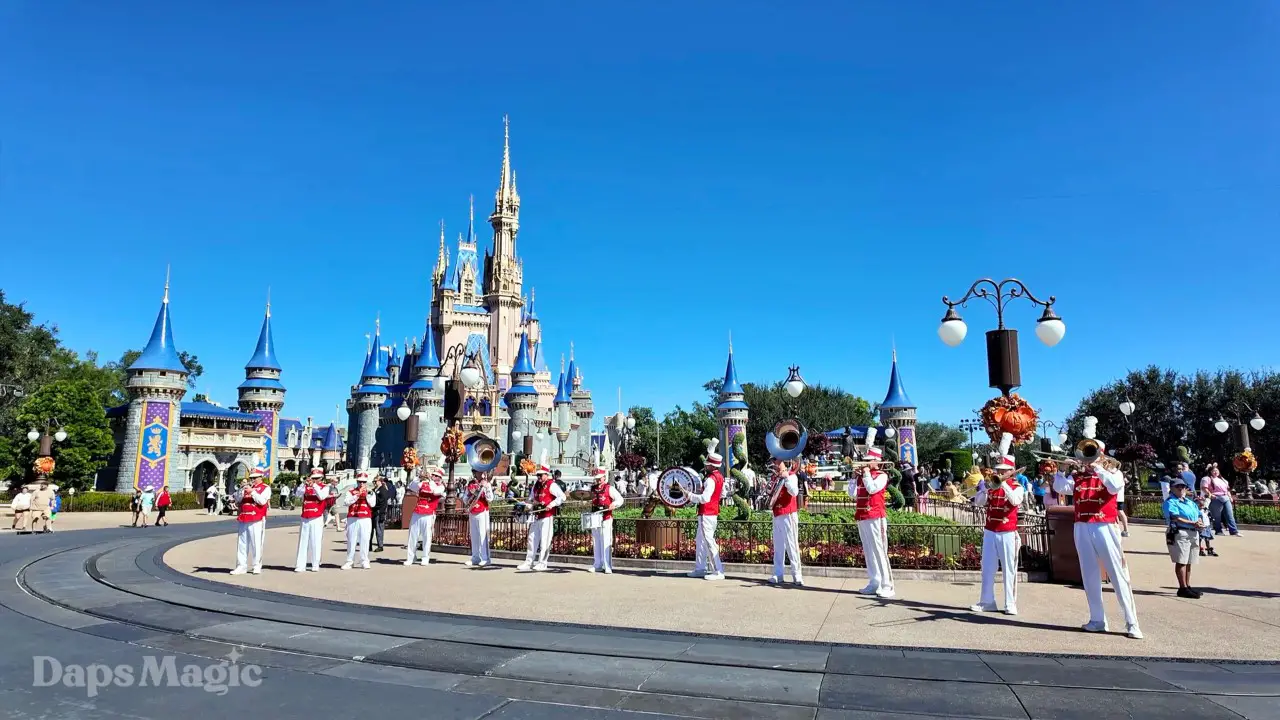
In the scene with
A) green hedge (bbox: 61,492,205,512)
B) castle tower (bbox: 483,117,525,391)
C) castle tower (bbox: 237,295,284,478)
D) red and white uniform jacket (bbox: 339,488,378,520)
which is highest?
castle tower (bbox: 483,117,525,391)

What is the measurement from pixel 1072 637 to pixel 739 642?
3.38 m

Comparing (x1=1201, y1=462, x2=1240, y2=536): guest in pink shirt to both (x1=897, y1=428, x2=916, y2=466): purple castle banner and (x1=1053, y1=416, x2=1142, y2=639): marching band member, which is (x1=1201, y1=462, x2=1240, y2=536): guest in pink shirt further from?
(x1=897, y1=428, x2=916, y2=466): purple castle banner

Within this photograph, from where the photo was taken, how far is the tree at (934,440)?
68.7 m

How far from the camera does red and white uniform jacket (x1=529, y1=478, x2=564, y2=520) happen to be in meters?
12.6

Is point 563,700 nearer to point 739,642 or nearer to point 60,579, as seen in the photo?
point 739,642

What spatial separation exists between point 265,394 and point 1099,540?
5404 centimetres

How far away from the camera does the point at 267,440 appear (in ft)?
163

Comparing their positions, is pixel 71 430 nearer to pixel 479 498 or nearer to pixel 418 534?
pixel 418 534

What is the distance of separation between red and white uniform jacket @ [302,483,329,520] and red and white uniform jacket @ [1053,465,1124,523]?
11.7m

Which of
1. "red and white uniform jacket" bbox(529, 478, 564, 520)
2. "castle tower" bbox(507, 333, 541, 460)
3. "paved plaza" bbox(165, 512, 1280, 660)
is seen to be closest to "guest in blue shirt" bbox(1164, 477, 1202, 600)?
"paved plaza" bbox(165, 512, 1280, 660)

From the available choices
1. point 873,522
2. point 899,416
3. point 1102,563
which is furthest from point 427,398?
point 1102,563

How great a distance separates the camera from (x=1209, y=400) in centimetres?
4347

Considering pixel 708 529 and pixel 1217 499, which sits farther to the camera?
pixel 1217 499

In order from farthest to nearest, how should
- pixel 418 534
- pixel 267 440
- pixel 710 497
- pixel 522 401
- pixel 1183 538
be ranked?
1. pixel 522 401
2. pixel 267 440
3. pixel 418 534
4. pixel 710 497
5. pixel 1183 538
